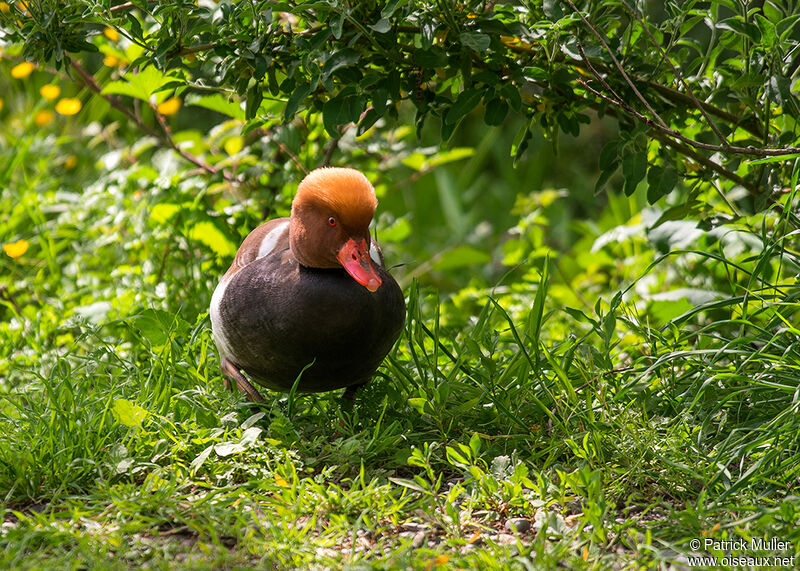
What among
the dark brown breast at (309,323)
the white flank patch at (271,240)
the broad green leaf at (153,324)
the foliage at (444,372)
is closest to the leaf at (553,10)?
the foliage at (444,372)

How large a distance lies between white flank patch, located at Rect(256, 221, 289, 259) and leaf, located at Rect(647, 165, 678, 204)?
142cm

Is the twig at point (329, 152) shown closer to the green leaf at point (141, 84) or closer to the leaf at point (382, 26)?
the green leaf at point (141, 84)

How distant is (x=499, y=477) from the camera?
2.58 metres

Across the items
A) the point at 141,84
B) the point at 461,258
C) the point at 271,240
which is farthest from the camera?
the point at 461,258

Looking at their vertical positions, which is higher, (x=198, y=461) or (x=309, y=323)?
(x=309, y=323)

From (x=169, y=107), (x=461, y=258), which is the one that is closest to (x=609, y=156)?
(x=461, y=258)

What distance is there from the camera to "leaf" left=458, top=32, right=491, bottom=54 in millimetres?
2701

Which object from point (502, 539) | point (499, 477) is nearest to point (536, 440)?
point (499, 477)

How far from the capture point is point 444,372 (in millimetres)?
3393

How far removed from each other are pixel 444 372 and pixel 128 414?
50.1 inches

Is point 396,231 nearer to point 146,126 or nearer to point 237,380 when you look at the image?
point 146,126

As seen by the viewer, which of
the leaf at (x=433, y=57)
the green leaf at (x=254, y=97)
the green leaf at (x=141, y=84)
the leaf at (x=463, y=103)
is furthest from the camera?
the green leaf at (x=141, y=84)

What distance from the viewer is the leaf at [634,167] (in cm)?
302

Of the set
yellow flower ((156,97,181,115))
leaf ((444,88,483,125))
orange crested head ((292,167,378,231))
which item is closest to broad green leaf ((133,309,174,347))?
orange crested head ((292,167,378,231))
